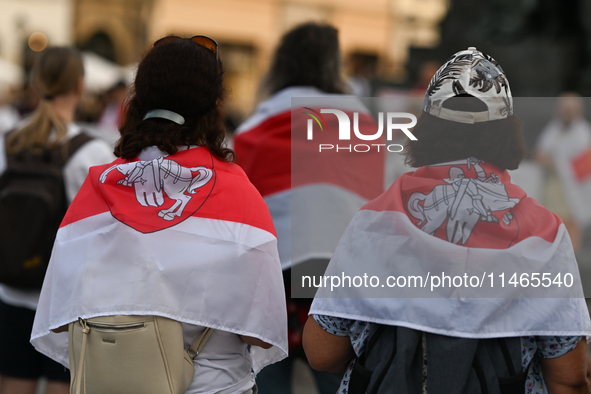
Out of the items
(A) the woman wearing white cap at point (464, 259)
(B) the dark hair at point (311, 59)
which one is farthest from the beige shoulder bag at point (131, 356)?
(B) the dark hair at point (311, 59)

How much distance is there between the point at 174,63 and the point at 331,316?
83 centimetres

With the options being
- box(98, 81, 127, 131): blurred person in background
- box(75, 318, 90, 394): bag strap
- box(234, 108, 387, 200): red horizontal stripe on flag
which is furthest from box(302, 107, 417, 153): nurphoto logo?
box(98, 81, 127, 131): blurred person in background

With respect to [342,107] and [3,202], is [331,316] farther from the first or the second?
[3,202]

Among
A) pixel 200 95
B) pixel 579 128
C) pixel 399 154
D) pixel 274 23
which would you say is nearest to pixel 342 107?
pixel 399 154

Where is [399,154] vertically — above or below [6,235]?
above

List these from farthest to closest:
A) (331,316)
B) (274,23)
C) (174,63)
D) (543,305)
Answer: (274,23)
(174,63)
(331,316)
(543,305)

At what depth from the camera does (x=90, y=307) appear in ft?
6.10

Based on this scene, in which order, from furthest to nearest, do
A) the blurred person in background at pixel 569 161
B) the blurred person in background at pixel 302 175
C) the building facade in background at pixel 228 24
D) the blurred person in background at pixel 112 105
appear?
the building facade in background at pixel 228 24 → the blurred person in background at pixel 112 105 → the blurred person in background at pixel 569 161 → the blurred person in background at pixel 302 175

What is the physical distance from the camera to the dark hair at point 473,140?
1.81 metres

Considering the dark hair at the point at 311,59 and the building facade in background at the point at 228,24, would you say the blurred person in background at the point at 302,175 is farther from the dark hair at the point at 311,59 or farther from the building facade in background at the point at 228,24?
the building facade in background at the point at 228,24

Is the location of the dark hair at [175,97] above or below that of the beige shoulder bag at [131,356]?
above

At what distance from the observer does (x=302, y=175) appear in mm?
2979

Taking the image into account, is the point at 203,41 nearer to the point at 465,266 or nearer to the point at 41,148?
the point at 465,266

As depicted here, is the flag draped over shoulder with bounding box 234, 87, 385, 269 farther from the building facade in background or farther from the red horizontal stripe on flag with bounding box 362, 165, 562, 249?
the building facade in background
